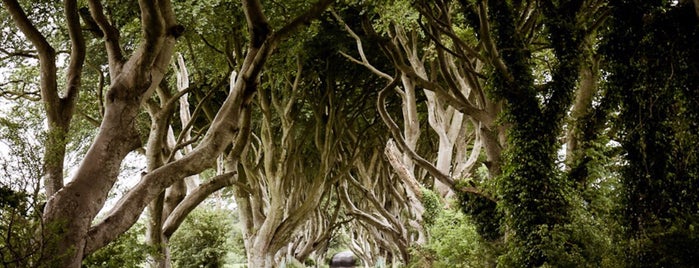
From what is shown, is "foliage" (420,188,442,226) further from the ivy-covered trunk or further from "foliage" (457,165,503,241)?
the ivy-covered trunk

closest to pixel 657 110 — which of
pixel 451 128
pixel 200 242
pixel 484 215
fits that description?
pixel 484 215

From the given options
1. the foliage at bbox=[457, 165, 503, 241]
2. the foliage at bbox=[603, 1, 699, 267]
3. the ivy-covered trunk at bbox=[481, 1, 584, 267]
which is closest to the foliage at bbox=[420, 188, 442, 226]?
the foliage at bbox=[457, 165, 503, 241]

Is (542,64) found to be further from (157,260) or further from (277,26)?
(157,260)

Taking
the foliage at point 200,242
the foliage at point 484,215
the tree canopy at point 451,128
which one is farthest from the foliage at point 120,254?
the foliage at point 200,242

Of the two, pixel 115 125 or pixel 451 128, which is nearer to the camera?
pixel 115 125

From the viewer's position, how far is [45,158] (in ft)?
18.5

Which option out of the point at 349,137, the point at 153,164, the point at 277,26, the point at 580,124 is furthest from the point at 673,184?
the point at 349,137

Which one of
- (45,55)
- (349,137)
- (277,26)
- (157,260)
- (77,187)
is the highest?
(349,137)

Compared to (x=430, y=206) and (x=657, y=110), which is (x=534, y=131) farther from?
(x=430, y=206)

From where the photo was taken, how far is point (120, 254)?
290 inches

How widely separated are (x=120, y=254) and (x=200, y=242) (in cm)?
1117

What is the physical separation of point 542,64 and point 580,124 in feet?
21.0

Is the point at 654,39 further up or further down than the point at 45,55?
further down

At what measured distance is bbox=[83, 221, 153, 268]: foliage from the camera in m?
6.94
